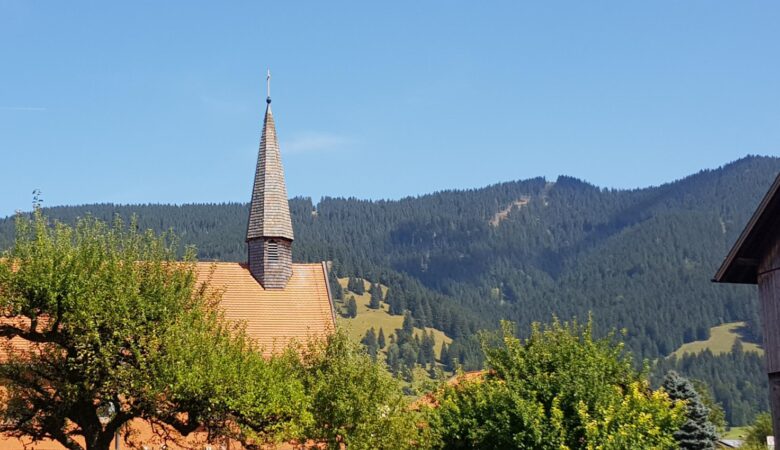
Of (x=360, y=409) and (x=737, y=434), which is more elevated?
(x=360, y=409)

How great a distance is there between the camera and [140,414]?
3089 centimetres

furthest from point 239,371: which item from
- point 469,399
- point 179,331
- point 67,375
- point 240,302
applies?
point 240,302

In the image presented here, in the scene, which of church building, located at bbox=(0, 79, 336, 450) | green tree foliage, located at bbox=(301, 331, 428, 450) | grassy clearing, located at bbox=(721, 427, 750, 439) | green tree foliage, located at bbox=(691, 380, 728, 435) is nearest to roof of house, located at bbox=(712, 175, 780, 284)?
green tree foliage, located at bbox=(301, 331, 428, 450)

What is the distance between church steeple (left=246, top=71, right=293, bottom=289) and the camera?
48.2 metres

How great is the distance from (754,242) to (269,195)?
30.6 meters

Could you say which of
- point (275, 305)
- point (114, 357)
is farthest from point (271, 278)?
point (114, 357)

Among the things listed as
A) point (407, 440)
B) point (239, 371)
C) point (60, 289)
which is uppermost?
point (60, 289)

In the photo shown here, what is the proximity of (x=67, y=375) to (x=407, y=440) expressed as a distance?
11902mm

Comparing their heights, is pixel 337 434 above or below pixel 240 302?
below

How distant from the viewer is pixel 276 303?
47.0 metres

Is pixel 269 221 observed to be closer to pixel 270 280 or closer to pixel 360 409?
pixel 270 280

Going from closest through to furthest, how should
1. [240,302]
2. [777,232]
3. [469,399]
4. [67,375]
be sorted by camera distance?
[777,232]
[67,375]
[469,399]
[240,302]

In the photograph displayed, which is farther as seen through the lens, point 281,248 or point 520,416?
point 281,248

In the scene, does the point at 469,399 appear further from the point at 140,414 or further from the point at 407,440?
the point at 140,414
